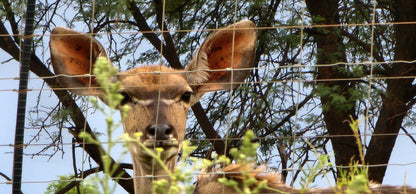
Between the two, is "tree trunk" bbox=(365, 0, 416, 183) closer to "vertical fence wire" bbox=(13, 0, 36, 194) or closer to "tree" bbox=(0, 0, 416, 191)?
"tree" bbox=(0, 0, 416, 191)

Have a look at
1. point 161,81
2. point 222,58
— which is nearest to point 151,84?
point 161,81

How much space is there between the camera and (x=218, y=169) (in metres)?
5.34

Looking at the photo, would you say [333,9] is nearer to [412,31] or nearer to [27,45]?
[412,31]

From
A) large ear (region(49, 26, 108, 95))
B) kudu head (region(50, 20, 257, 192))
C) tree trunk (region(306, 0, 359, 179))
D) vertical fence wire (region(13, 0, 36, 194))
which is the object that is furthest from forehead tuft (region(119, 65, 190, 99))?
tree trunk (region(306, 0, 359, 179))

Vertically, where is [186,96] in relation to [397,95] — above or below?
below

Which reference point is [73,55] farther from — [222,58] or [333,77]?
[333,77]

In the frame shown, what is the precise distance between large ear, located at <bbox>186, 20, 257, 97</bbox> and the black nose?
0.59 metres

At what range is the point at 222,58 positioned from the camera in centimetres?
546

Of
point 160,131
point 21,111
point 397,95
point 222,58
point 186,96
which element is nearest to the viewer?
point 160,131

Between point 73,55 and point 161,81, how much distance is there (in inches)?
23.5

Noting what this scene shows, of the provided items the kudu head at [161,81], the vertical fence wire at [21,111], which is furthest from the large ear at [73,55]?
the vertical fence wire at [21,111]

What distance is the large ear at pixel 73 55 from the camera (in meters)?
5.19

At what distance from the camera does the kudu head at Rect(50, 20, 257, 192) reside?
4863 millimetres

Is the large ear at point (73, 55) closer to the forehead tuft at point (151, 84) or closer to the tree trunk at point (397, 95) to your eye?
the forehead tuft at point (151, 84)
